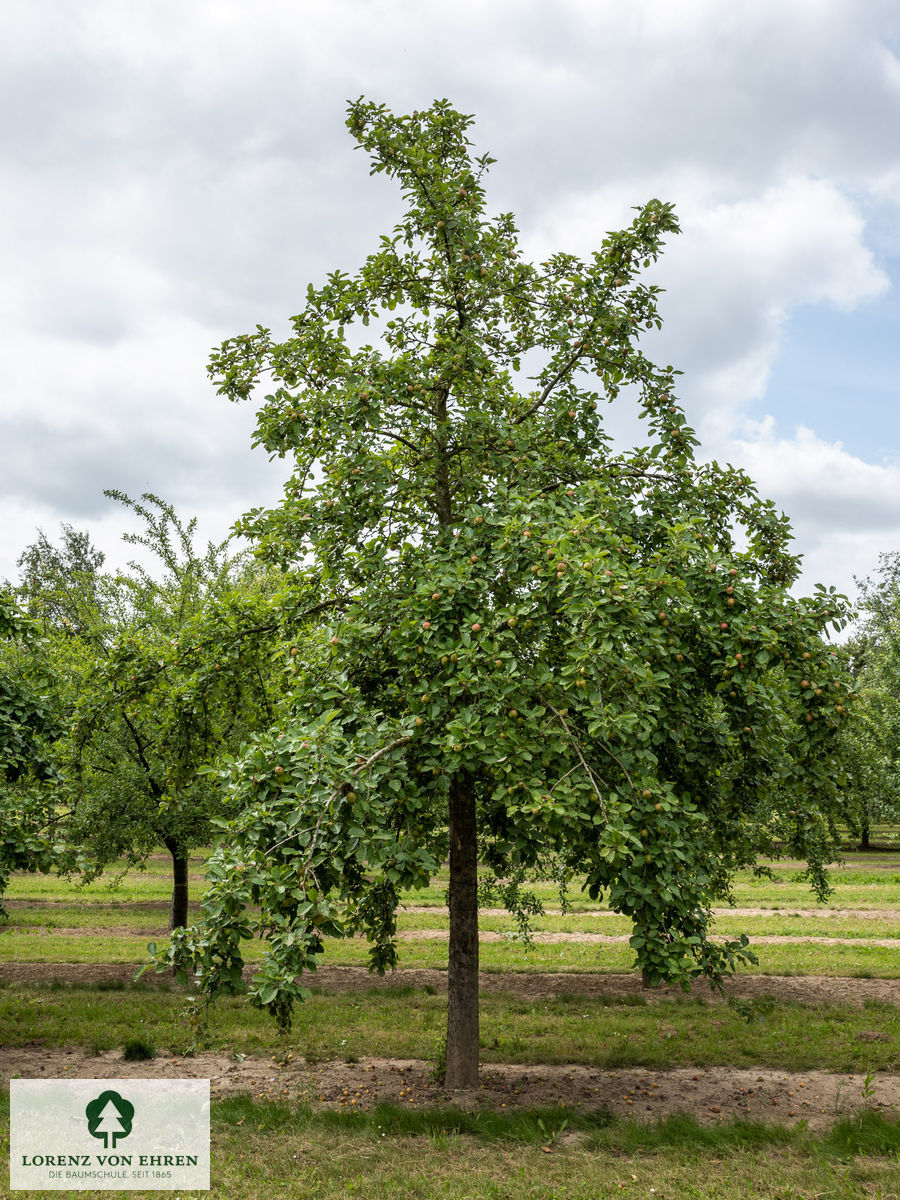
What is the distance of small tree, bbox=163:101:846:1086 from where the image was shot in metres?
5.60

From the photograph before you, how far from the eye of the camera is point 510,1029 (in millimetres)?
10469

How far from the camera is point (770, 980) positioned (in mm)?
13367

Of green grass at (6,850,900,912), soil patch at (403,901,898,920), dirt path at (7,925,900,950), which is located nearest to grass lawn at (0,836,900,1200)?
dirt path at (7,925,900,950)

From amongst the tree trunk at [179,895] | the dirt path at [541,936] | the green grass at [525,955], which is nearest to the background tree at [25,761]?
the tree trunk at [179,895]

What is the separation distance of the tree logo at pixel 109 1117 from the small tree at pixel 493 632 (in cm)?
208

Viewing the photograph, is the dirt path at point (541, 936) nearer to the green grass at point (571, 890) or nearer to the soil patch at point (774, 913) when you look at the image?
the green grass at point (571, 890)

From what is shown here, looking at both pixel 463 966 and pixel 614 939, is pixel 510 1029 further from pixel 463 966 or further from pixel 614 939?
pixel 614 939

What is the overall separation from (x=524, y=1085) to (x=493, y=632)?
15.9ft

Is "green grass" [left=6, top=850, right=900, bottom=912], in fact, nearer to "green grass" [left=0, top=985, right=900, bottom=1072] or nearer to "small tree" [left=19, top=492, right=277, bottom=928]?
"small tree" [left=19, top=492, right=277, bottom=928]

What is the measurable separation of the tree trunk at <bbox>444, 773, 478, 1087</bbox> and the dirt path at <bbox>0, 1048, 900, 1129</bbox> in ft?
0.76

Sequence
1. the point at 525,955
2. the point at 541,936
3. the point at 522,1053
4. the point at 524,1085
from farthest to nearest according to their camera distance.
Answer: the point at 541,936
the point at 525,955
the point at 522,1053
the point at 524,1085

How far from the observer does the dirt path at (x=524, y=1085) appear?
7652mm

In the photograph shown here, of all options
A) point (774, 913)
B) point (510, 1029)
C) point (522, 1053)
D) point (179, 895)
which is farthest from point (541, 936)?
point (522, 1053)

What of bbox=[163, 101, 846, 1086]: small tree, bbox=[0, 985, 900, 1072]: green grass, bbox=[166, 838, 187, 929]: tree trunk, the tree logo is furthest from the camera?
bbox=[166, 838, 187, 929]: tree trunk
